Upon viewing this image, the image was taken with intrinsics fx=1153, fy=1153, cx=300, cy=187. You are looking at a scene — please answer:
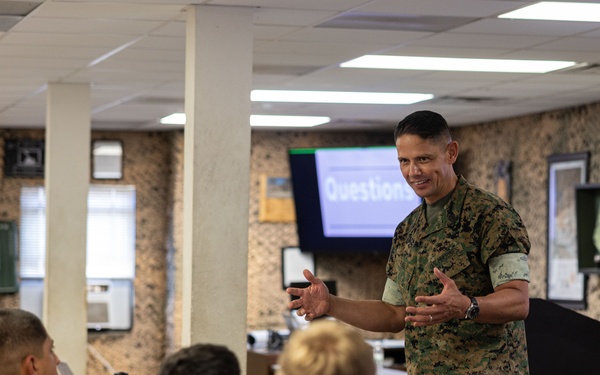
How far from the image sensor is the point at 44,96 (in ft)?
31.6

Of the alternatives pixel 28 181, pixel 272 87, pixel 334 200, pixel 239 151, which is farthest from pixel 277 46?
pixel 28 181

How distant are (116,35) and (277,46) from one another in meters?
0.98

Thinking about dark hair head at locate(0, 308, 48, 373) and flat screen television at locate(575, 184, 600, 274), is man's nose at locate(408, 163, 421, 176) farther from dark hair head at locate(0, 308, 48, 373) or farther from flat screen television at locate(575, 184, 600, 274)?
flat screen television at locate(575, 184, 600, 274)

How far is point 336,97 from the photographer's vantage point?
9.73m

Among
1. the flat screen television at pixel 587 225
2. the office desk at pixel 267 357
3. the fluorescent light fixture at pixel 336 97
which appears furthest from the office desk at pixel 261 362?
the flat screen television at pixel 587 225

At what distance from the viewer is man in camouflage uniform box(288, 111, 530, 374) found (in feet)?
10.8

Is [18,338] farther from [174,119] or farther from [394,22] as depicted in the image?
[174,119]

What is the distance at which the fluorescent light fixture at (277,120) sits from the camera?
37.4 ft

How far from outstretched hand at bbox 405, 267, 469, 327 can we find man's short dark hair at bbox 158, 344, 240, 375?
965mm

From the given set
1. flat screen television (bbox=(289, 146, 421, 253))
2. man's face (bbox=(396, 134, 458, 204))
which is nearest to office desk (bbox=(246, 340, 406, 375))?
flat screen television (bbox=(289, 146, 421, 253))

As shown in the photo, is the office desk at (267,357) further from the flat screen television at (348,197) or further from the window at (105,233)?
the window at (105,233)

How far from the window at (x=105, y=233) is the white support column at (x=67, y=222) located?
363 centimetres

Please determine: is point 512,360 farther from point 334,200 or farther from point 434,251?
point 334,200

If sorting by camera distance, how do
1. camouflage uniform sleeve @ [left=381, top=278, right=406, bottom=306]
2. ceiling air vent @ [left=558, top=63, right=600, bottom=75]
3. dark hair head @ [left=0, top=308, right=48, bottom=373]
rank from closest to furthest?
dark hair head @ [left=0, top=308, right=48, bottom=373] < camouflage uniform sleeve @ [left=381, top=278, right=406, bottom=306] < ceiling air vent @ [left=558, top=63, right=600, bottom=75]
